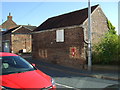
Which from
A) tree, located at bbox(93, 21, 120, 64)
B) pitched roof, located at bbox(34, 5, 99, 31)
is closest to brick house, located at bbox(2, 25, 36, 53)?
pitched roof, located at bbox(34, 5, 99, 31)

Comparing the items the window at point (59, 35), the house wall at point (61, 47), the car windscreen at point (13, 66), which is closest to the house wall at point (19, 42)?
the house wall at point (61, 47)

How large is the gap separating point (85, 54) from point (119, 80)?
451 centimetres

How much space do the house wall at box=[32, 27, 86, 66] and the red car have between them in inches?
346

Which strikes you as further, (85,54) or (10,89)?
(85,54)

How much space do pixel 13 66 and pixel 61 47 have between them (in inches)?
418

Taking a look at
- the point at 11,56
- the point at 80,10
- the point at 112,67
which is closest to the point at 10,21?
the point at 80,10

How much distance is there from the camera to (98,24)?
15.1 m

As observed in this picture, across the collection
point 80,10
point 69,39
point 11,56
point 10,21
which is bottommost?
point 11,56

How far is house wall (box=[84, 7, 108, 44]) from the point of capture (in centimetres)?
1443

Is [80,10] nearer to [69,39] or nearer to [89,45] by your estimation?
[69,39]

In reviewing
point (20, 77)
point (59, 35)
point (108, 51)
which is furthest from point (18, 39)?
point (20, 77)

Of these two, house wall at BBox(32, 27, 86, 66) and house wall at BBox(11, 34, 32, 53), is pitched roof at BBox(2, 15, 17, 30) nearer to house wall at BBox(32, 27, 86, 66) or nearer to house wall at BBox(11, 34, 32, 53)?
house wall at BBox(11, 34, 32, 53)

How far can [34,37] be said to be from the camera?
1961 cm

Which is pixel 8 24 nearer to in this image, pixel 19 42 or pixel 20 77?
pixel 19 42
